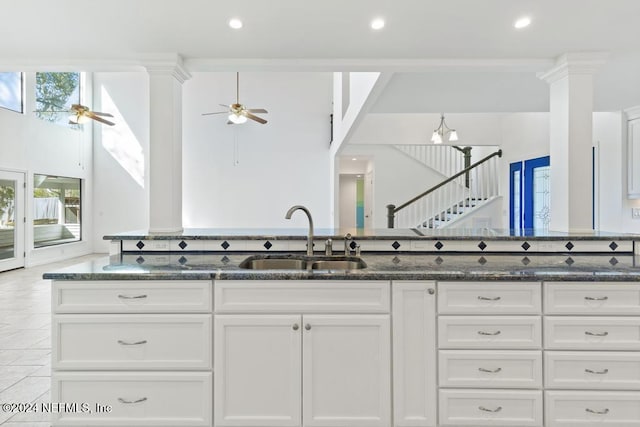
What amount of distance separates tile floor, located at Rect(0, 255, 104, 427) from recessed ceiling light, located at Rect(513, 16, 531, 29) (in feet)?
11.9

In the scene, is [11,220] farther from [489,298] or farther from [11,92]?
[489,298]

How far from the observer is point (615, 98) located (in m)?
4.11

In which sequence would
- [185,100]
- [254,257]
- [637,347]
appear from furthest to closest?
[185,100], [254,257], [637,347]

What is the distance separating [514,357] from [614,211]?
437 centimetres

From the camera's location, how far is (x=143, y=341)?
1.88m

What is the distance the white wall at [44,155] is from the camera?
6680 millimetres

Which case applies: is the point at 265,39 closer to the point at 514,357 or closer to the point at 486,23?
the point at 486,23

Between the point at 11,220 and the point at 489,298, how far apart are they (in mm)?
8106

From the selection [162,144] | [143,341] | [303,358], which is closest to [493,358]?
[303,358]

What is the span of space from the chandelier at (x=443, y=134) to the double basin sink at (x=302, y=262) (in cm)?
521

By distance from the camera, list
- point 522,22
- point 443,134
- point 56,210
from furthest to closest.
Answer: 1. point 56,210
2. point 443,134
3. point 522,22

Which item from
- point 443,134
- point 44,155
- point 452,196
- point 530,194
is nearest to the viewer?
point 530,194

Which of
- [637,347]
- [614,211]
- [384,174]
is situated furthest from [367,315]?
[384,174]

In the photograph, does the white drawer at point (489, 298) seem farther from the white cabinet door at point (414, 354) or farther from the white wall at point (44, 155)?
the white wall at point (44, 155)
